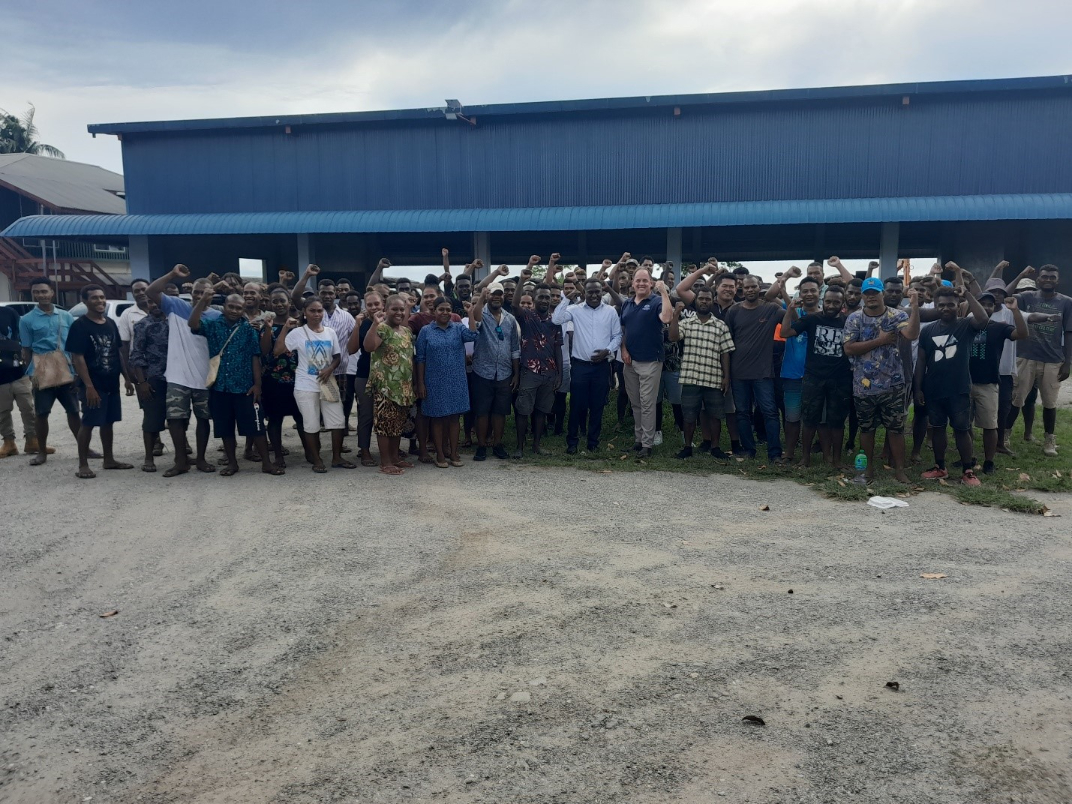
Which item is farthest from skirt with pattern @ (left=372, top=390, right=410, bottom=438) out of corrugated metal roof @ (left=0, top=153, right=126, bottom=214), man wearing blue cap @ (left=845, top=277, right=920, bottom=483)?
corrugated metal roof @ (left=0, top=153, right=126, bottom=214)

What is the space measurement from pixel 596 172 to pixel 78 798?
20.3 m

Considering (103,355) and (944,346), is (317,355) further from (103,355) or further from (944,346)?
(944,346)

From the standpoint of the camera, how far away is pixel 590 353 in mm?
9398

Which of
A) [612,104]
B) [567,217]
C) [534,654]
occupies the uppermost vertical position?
[612,104]

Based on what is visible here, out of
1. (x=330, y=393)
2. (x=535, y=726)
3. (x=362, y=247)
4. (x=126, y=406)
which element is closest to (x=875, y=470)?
(x=330, y=393)

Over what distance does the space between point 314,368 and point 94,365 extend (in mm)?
2188

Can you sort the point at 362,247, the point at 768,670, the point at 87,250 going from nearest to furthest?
1. the point at 768,670
2. the point at 362,247
3. the point at 87,250

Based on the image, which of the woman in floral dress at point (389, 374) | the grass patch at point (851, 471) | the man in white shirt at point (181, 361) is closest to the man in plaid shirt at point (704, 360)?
the grass patch at point (851, 471)

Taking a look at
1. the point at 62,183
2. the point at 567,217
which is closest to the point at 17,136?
the point at 62,183

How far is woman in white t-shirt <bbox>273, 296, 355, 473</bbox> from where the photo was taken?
849cm

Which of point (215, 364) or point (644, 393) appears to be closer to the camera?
point (215, 364)

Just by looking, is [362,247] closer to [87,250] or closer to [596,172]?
[596,172]

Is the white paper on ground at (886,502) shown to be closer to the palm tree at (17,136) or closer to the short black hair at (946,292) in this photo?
the short black hair at (946,292)

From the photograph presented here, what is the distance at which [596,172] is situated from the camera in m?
21.8
